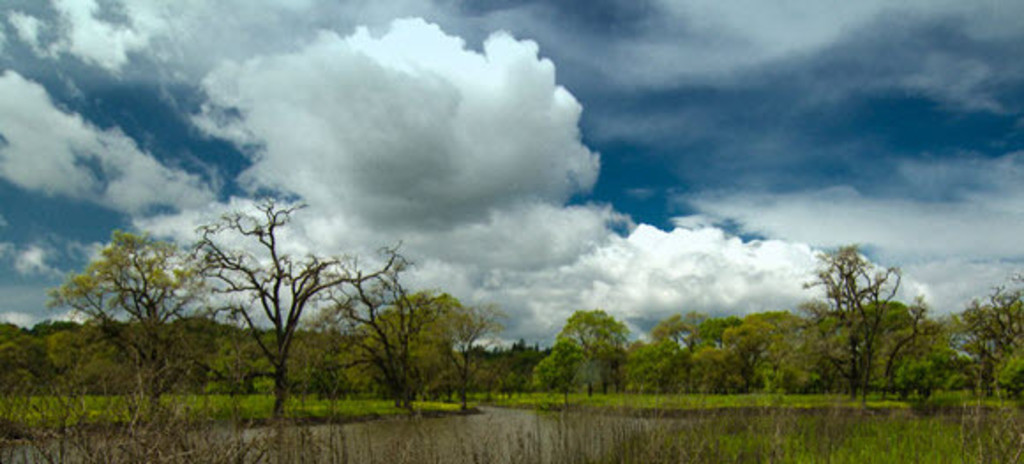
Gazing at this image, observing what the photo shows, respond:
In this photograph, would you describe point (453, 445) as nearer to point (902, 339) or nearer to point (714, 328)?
point (902, 339)

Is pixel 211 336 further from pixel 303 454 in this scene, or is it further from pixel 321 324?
pixel 303 454

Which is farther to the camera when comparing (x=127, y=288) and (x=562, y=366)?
(x=562, y=366)

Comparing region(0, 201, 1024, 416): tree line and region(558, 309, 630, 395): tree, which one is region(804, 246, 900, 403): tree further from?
region(558, 309, 630, 395): tree

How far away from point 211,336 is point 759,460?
3254 cm

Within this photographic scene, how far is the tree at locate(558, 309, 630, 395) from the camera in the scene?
2633 inches

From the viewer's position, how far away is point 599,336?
67625mm

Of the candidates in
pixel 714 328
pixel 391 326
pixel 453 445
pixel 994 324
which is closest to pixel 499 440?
pixel 453 445

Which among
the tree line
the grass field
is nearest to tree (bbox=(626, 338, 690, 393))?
the tree line

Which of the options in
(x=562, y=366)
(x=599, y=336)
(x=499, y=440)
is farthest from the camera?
(x=599, y=336)

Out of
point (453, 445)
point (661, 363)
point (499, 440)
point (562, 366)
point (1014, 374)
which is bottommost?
point (661, 363)

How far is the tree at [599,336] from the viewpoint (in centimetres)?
6688

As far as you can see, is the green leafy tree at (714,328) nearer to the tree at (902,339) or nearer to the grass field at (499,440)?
the tree at (902,339)

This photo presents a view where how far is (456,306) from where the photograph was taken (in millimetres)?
45000

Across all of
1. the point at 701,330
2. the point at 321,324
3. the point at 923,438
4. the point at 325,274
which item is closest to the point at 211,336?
the point at 321,324
